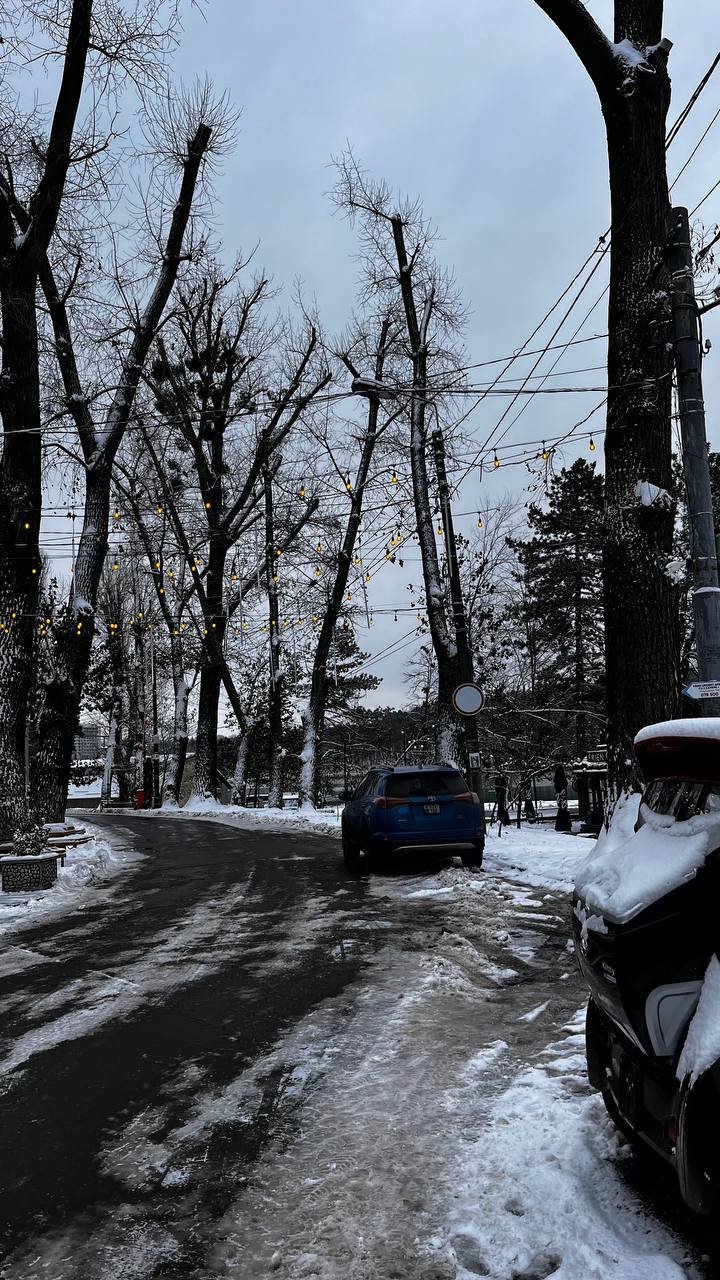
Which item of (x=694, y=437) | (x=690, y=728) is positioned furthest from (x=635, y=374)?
(x=690, y=728)

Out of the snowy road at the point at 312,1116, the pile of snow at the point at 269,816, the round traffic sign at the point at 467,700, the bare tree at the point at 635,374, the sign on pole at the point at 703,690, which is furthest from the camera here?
the pile of snow at the point at 269,816

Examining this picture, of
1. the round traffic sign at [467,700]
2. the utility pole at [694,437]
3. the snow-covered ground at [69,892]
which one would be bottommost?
the snow-covered ground at [69,892]

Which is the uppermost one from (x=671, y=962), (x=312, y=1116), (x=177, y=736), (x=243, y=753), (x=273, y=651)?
(x=273, y=651)

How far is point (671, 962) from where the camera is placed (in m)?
2.51

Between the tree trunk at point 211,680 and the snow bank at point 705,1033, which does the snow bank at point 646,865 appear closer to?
the snow bank at point 705,1033

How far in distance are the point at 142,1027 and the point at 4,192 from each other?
575 inches

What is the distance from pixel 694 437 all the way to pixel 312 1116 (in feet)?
23.9

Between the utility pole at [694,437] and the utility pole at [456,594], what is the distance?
10.7 meters

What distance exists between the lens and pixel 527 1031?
203 inches

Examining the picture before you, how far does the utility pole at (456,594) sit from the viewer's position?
1931 centimetres

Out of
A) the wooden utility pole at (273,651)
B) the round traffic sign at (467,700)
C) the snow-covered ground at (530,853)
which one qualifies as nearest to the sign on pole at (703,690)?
the snow-covered ground at (530,853)

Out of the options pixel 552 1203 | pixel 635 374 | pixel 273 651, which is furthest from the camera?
pixel 273 651

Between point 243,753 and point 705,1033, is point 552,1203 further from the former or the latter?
point 243,753

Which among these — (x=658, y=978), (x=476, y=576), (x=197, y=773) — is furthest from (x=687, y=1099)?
(x=197, y=773)
